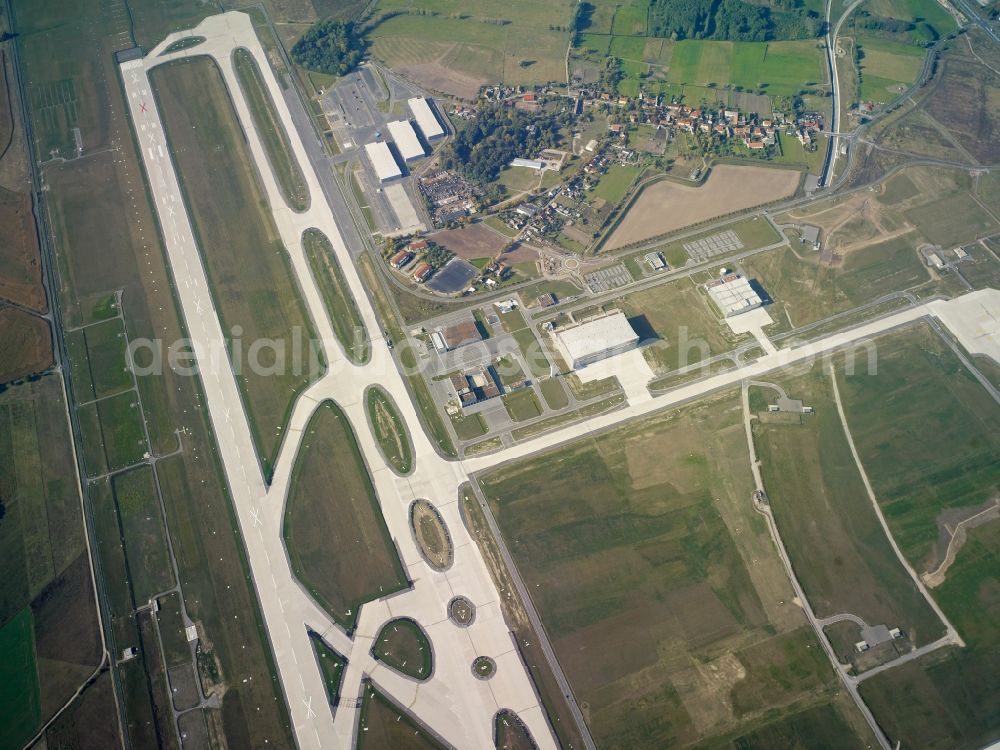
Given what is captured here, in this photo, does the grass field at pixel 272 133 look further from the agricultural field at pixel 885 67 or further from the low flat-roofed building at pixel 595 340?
the agricultural field at pixel 885 67

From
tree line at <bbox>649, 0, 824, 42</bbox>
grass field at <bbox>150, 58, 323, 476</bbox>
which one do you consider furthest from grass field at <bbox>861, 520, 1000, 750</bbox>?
tree line at <bbox>649, 0, 824, 42</bbox>

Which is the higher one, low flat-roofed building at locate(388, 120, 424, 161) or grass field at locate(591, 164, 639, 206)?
low flat-roofed building at locate(388, 120, 424, 161)

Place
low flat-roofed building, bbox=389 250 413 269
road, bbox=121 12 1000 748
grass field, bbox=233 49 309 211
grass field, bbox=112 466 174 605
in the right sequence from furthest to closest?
grass field, bbox=233 49 309 211, low flat-roofed building, bbox=389 250 413 269, grass field, bbox=112 466 174 605, road, bbox=121 12 1000 748

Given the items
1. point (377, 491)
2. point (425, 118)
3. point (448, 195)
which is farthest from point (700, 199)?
point (377, 491)

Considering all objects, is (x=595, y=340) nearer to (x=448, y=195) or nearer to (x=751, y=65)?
(x=448, y=195)

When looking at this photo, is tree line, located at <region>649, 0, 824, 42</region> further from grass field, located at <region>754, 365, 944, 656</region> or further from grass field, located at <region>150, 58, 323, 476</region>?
grass field, located at <region>150, 58, 323, 476</region>

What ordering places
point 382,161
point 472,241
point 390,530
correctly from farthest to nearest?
point 382,161
point 472,241
point 390,530
